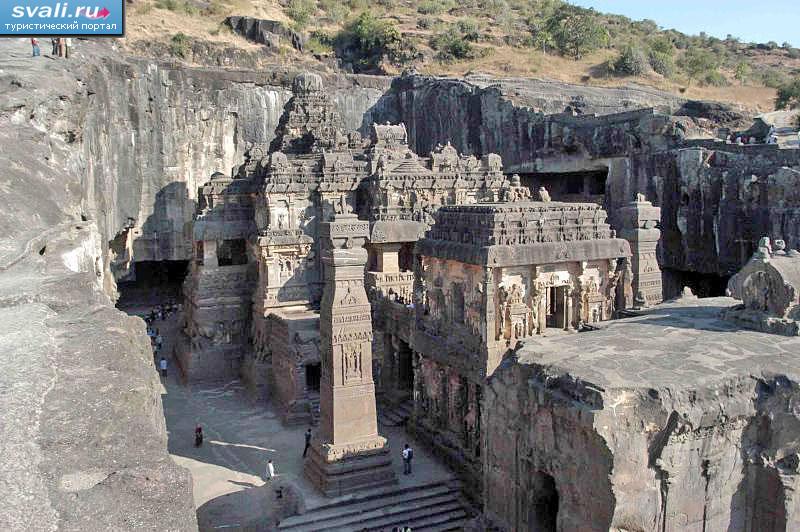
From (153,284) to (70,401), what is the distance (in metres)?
33.0

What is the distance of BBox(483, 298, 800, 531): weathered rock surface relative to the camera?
8750 millimetres

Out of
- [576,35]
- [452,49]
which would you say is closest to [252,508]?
[452,49]

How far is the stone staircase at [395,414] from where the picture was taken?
1673 cm

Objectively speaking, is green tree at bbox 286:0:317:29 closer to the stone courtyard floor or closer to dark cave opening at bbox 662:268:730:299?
dark cave opening at bbox 662:268:730:299

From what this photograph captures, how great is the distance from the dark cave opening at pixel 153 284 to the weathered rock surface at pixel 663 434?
27462mm

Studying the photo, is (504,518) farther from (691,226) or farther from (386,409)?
(691,226)

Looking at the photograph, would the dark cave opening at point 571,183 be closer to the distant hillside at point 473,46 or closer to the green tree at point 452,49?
the distant hillside at point 473,46

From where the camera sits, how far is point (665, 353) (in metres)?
10.2

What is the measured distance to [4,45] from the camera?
17344mm

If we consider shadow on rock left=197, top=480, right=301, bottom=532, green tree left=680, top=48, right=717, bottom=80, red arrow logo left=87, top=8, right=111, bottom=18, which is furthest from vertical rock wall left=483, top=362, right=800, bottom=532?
green tree left=680, top=48, right=717, bottom=80

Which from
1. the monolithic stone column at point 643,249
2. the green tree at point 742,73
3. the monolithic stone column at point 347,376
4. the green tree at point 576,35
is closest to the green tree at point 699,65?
the green tree at point 742,73

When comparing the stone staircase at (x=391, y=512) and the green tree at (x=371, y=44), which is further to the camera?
the green tree at (x=371, y=44)

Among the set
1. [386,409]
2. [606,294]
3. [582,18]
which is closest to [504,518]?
[606,294]

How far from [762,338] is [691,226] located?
51.3ft
